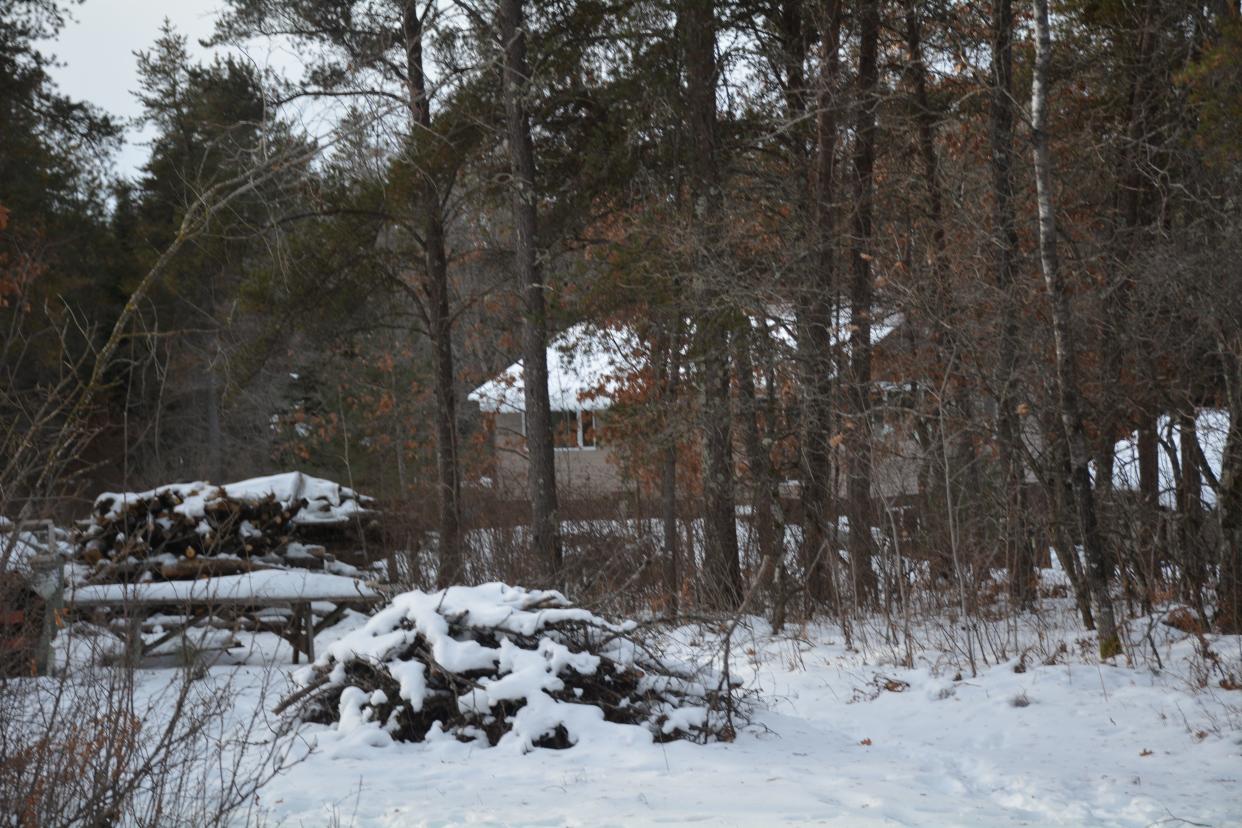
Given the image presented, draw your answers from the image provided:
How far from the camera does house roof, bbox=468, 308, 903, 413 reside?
13.4 m

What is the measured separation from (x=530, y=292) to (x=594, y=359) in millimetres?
5826

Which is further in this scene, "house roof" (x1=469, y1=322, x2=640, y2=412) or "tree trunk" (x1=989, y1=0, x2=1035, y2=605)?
"house roof" (x1=469, y1=322, x2=640, y2=412)

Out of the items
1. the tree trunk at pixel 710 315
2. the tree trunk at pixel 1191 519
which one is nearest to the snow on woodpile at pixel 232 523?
the tree trunk at pixel 710 315

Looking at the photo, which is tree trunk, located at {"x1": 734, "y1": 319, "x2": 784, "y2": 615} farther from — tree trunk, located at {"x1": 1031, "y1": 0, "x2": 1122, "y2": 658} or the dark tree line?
tree trunk, located at {"x1": 1031, "y1": 0, "x2": 1122, "y2": 658}

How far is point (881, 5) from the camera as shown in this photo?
13.8m

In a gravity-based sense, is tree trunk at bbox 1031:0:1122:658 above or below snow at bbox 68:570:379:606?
above

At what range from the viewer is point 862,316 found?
1280 centimetres

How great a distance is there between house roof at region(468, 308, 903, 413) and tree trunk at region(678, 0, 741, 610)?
0.59 metres

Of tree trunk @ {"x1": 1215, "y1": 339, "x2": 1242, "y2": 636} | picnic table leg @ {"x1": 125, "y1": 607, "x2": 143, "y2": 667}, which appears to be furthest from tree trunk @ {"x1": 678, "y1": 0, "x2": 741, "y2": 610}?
picnic table leg @ {"x1": 125, "y1": 607, "x2": 143, "y2": 667}

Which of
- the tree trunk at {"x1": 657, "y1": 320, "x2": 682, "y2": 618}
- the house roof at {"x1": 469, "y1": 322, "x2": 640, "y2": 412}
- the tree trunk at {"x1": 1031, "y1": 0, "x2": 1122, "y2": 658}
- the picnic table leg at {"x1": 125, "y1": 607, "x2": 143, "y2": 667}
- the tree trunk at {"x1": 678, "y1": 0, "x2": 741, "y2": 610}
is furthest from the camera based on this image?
the house roof at {"x1": 469, "y1": 322, "x2": 640, "y2": 412}

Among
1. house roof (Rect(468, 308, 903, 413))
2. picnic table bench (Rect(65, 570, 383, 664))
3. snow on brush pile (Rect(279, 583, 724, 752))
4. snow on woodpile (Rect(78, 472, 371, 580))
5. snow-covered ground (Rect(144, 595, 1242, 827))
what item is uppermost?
house roof (Rect(468, 308, 903, 413))

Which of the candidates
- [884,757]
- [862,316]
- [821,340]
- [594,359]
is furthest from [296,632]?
[594,359]

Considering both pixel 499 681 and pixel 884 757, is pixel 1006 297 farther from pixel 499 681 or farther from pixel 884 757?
pixel 499 681

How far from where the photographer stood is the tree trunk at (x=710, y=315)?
42.4 feet
